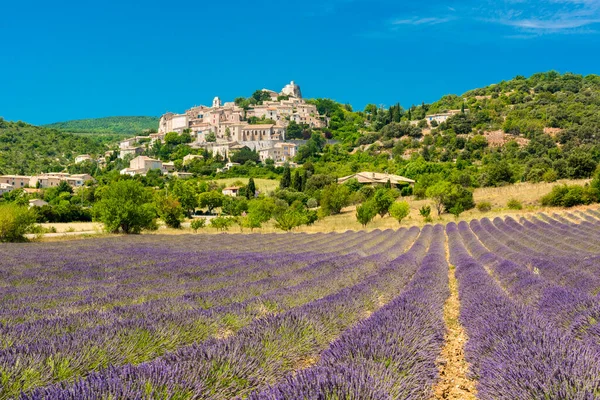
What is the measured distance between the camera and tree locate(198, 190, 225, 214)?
190 ft

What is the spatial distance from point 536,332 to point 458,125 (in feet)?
284

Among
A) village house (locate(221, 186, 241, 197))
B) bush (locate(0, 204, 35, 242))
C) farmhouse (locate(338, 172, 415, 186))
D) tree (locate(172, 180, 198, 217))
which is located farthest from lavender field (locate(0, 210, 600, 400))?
village house (locate(221, 186, 241, 197))

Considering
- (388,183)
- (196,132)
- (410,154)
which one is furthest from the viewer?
(196,132)

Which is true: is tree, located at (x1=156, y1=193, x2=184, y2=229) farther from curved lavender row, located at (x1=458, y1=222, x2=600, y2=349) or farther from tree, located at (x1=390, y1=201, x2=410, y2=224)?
curved lavender row, located at (x1=458, y1=222, x2=600, y2=349)

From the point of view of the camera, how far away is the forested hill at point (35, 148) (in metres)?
99.4

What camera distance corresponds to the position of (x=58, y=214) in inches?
1804

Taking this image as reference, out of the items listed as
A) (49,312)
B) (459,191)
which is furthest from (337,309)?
(459,191)

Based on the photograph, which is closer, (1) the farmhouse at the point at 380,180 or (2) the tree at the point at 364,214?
(2) the tree at the point at 364,214

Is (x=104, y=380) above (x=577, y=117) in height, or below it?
below

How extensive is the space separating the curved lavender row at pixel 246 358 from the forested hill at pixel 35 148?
10836cm

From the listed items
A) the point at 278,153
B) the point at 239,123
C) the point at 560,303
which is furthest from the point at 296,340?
the point at 239,123

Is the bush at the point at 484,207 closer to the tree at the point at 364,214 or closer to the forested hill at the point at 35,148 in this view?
the tree at the point at 364,214

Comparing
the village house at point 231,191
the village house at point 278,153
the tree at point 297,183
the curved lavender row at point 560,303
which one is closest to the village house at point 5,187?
the village house at point 231,191

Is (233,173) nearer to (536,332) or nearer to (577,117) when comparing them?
(577,117)
